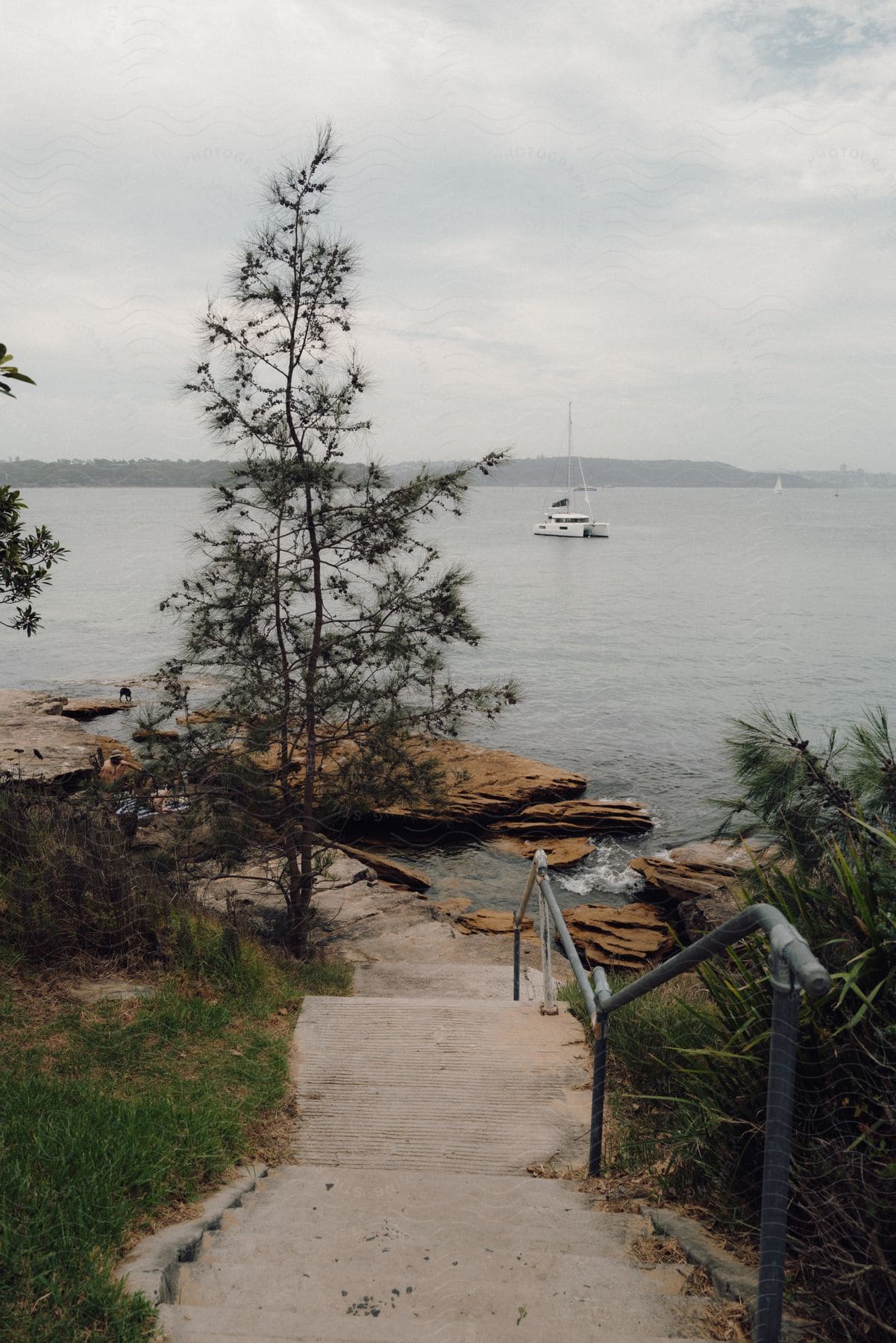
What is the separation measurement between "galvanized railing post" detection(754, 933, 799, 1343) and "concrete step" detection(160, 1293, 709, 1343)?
0.38m

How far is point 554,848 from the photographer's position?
61.3ft

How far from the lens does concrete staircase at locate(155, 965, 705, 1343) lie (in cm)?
295

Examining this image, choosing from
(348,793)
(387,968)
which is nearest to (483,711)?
(348,793)

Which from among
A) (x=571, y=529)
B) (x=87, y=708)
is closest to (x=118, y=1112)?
(x=87, y=708)

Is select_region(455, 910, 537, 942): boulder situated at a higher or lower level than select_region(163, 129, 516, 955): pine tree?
lower

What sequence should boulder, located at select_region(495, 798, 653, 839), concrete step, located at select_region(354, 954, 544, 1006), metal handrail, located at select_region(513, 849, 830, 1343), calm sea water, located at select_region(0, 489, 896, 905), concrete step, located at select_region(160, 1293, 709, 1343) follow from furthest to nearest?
calm sea water, located at select_region(0, 489, 896, 905) < boulder, located at select_region(495, 798, 653, 839) < concrete step, located at select_region(354, 954, 544, 1006) < concrete step, located at select_region(160, 1293, 709, 1343) < metal handrail, located at select_region(513, 849, 830, 1343)

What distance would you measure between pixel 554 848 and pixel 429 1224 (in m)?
15.1

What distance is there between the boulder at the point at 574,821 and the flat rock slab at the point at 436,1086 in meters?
12.3

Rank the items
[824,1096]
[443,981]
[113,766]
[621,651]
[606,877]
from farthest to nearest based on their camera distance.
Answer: [621,651]
[113,766]
[606,877]
[443,981]
[824,1096]

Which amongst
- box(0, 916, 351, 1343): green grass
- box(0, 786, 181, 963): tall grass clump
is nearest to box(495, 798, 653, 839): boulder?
box(0, 786, 181, 963): tall grass clump

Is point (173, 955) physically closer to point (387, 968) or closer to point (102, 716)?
point (387, 968)

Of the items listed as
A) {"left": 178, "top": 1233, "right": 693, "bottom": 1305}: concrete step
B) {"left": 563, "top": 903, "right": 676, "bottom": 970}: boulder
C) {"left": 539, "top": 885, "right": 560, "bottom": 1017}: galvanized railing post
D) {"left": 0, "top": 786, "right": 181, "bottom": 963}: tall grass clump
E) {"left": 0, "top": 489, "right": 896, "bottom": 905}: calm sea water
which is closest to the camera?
{"left": 178, "top": 1233, "right": 693, "bottom": 1305}: concrete step

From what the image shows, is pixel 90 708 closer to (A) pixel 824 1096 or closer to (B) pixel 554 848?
(B) pixel 554 848

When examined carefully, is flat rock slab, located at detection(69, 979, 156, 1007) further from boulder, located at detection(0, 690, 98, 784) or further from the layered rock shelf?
the layered rock shelf
